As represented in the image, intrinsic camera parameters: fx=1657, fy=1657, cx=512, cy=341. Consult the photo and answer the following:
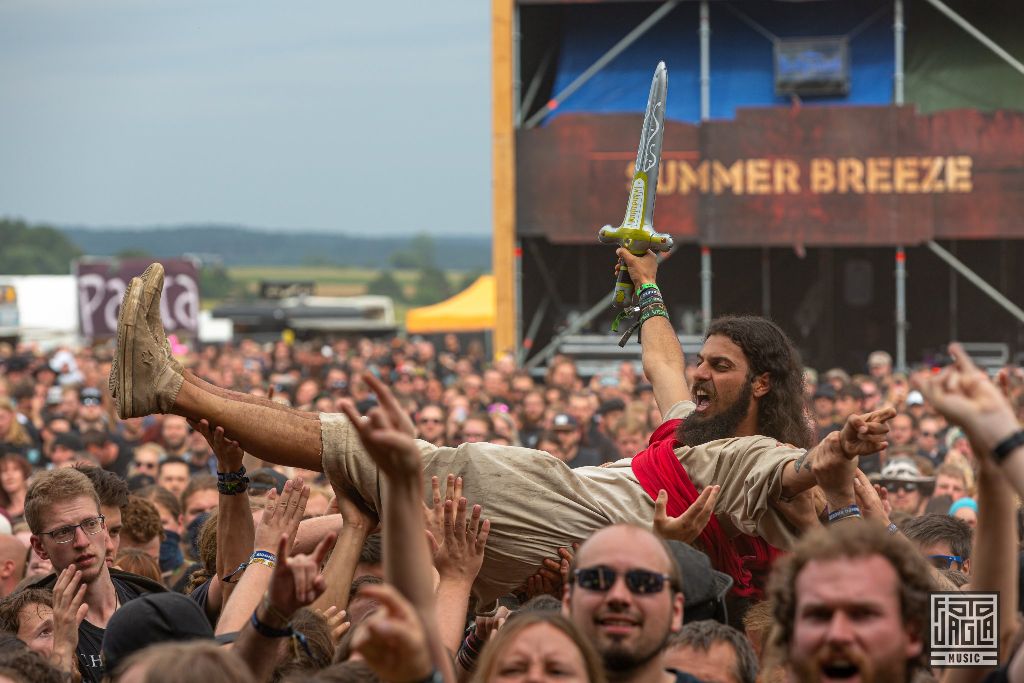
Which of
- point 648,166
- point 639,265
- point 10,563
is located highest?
point 648,166

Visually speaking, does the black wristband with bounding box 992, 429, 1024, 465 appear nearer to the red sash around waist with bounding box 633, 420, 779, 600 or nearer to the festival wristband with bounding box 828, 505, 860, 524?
the festival wristband with bounding box 828, 505, 860, 524

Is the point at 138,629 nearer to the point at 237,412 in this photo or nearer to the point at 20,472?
the point at 237,412

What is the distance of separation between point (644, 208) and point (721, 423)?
1.23 m

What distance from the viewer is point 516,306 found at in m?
22.9

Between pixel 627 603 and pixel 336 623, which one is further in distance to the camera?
pixel 336 623

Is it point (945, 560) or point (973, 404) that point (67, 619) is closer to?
point (973, 404)

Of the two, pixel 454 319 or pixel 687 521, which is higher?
pixel 687 521

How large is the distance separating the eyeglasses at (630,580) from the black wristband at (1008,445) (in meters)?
0.88

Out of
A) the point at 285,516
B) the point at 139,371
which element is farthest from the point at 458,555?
the point at 139,371

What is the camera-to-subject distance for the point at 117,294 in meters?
27.5

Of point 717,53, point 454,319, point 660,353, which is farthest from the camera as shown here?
point 454,319

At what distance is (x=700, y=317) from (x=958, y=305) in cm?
402

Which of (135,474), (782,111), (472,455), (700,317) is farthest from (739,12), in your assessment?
(472,455)

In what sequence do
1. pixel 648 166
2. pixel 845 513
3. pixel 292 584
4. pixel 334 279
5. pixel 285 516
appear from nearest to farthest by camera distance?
pixel 292 584
pixel 285 516
pixel 845 513
pixel 648 166
pixel 334 279
